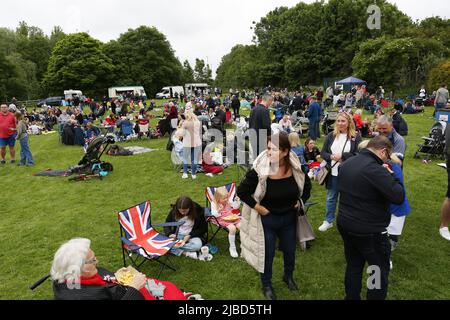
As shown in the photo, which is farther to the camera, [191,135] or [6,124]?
[6,124]

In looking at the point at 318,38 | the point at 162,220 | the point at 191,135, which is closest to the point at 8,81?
the point at 318,38

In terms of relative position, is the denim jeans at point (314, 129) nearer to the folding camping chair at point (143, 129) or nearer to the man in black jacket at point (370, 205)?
the folding camping chair at point (143, 129)

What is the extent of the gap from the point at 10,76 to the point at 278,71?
36781 millimetres

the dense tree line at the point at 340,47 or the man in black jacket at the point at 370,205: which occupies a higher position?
the dense tree line at the point at 340,47

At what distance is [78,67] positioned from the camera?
164ft

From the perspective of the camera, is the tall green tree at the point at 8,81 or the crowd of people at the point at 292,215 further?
the tall green tree at the point at 8,81

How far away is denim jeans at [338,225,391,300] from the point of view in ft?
9.95

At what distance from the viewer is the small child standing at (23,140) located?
1072cm

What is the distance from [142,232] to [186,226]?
621 mm

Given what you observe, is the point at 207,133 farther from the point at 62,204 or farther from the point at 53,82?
the point at 53,82

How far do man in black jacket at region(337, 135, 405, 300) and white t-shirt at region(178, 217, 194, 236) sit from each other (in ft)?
8.00

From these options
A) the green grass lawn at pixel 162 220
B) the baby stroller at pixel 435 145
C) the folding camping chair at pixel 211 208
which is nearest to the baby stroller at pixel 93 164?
the green grass lawn at pixel 162 220

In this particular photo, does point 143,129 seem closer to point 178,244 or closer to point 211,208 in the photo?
point 211,208

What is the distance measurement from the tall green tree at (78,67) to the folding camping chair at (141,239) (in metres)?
49.8
